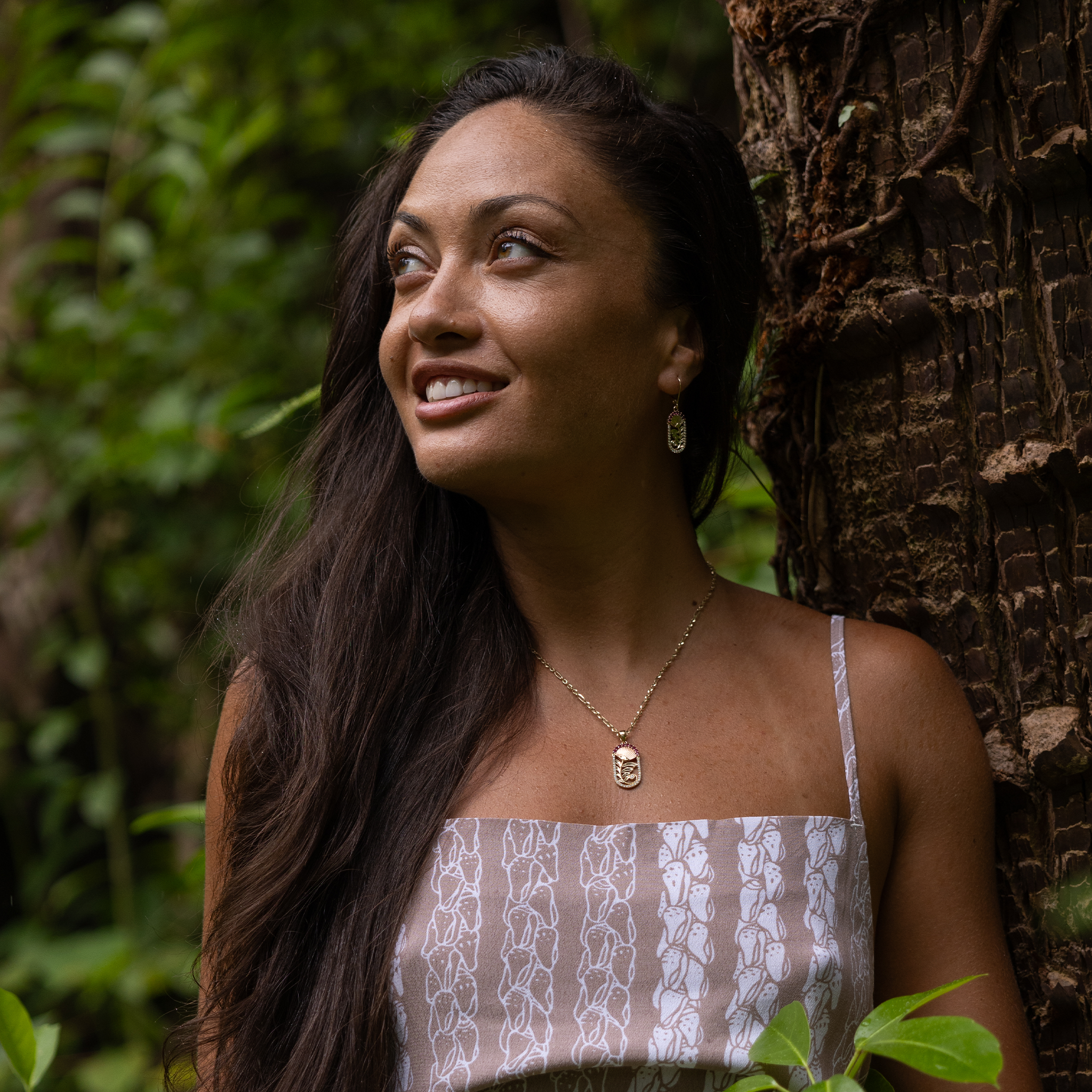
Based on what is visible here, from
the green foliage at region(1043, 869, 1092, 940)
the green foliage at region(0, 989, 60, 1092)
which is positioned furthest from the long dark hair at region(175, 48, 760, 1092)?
the green foliage at region(1043, 869, 1092, 940)

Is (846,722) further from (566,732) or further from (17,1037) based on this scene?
(17,1037)

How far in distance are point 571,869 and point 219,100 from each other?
9.49ft

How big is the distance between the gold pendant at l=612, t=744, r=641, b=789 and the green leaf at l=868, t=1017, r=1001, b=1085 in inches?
24.6

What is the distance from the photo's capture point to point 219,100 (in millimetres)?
3584

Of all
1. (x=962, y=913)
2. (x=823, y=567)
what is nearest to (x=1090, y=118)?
(x=823, y=567)

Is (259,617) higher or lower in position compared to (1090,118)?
lower

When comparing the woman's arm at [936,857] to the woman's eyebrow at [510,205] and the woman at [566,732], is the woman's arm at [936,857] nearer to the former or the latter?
the woman at [566,732]

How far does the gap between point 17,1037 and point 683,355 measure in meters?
1.20

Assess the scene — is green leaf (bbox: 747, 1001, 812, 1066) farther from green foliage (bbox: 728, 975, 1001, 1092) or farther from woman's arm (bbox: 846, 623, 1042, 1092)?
woman's arm (bbox: 846, 623, 1042, 1092)

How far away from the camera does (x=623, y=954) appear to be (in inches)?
56.8

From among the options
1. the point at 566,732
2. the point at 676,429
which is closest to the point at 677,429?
the point at 676,429

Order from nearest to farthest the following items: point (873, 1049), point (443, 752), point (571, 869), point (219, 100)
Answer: point (873, 1049)
point (571, 869)
point (443, 752)
point (219, 100)

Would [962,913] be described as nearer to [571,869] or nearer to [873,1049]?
[571,869]

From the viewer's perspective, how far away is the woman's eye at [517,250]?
156cm
